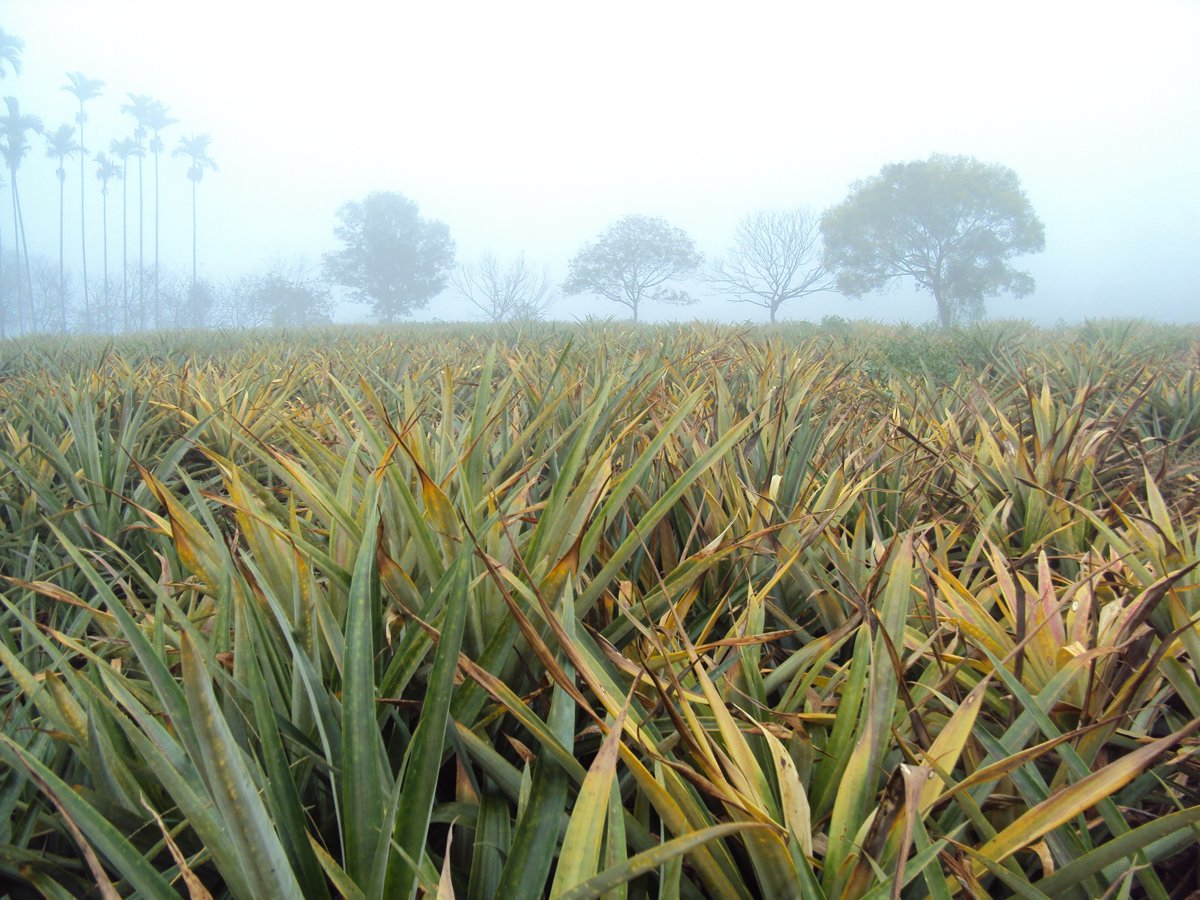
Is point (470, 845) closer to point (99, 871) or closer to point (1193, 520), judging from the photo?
point (99, 871)

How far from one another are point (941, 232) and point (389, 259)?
4117cm

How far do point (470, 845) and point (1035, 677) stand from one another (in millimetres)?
765

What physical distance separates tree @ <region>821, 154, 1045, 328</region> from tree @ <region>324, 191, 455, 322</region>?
31.5m

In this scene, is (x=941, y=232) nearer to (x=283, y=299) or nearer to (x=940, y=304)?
(x=940, y=304)

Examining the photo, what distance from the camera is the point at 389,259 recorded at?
56.0 meters

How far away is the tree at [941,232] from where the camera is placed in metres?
43.6

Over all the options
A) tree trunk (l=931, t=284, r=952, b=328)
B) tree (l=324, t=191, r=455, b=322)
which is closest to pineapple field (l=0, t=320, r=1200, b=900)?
tree trunk (l=931, t=284, r=952, b=328)

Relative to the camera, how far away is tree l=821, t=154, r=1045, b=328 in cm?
4362

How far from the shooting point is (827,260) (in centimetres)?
4628

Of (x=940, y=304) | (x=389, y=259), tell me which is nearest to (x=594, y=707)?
(x=940, y=304)

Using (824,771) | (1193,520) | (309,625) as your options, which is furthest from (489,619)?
(1193,520)

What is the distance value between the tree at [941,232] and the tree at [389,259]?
3149cm

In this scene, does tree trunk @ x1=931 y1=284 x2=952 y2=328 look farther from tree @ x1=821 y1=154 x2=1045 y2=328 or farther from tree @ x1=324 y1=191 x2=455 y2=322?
tree @ x1=324 y1=191 x2=455 y2=322

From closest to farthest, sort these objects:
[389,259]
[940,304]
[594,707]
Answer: [594,707]
[940,304]
[389,259]
